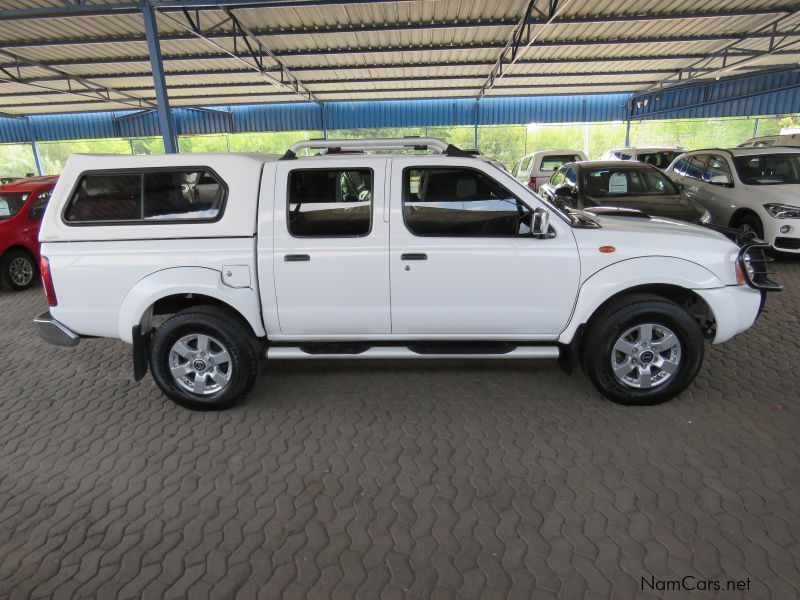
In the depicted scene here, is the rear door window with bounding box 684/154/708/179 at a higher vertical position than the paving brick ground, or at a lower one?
higher

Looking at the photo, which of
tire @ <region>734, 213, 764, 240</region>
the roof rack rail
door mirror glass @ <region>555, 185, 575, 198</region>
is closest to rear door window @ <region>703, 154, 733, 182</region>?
tire @ <region>734, 213, 764, 240</region>

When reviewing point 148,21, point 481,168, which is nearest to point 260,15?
point 148,21

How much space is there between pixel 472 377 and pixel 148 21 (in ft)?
28.6

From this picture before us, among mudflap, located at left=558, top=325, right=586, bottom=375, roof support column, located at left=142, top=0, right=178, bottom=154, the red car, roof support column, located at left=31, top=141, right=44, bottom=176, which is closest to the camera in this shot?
mudflap, located at left=558, top=325, right=586, bottom=375

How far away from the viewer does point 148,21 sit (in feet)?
28.9

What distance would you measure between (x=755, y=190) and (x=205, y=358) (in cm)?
839

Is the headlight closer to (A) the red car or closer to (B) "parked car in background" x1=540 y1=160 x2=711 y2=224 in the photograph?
(B) "parked car in background" x1=540 y1=160 x2=711 y2=224

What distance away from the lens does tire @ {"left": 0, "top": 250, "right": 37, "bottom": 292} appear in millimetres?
8156

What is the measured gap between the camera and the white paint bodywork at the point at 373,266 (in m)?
3.70

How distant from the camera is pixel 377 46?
13.5 meters

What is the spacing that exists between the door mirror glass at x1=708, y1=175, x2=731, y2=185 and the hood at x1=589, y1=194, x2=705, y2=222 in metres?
1.35

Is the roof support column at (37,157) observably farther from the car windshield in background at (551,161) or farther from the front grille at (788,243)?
the front grille at (788,243)

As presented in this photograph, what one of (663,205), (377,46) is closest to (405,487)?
(663,205)

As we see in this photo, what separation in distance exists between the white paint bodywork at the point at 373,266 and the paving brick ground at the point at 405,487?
28.7 inches
